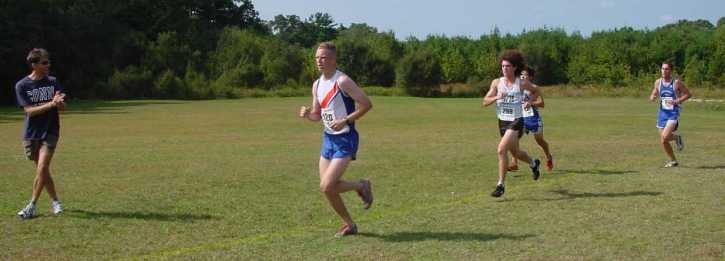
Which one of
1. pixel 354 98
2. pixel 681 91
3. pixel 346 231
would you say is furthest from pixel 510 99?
pixel 681 91

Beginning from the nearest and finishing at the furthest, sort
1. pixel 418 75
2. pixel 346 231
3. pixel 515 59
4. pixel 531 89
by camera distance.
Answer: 1. pixel 346 231
2. pixel 515 59
3. pixel 531 89
4. pixel 418 75

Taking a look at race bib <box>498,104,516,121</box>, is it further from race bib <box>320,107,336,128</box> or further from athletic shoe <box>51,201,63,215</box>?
athletic shoe <box>51,201,63,215</box>

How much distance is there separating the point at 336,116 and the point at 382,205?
2.69 meters

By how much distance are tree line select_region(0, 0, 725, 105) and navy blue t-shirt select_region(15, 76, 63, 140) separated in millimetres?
53802

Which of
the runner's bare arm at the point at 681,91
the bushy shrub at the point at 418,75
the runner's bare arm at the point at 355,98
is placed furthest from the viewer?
the bushy shrub at the point at 418,75

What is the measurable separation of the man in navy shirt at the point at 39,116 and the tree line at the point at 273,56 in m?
53.8

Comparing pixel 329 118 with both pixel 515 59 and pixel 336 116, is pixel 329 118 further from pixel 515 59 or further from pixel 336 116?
pixel 515 59

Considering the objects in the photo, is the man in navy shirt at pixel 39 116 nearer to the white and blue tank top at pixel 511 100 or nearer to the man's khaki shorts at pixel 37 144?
the man's khaki shorts at pixel 37 144

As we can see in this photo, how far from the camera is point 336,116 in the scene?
325 inches

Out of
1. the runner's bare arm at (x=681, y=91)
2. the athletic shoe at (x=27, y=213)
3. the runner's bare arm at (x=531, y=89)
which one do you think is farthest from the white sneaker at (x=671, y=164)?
the athletic shoe at (x=27, y=213)

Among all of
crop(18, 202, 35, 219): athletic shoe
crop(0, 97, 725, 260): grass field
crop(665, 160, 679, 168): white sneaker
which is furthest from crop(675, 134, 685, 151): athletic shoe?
crop(18, 202, 35, 219): athletic shoe

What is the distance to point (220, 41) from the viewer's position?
282ft

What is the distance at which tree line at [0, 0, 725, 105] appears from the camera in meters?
68.9

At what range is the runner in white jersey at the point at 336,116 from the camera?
8.09m
